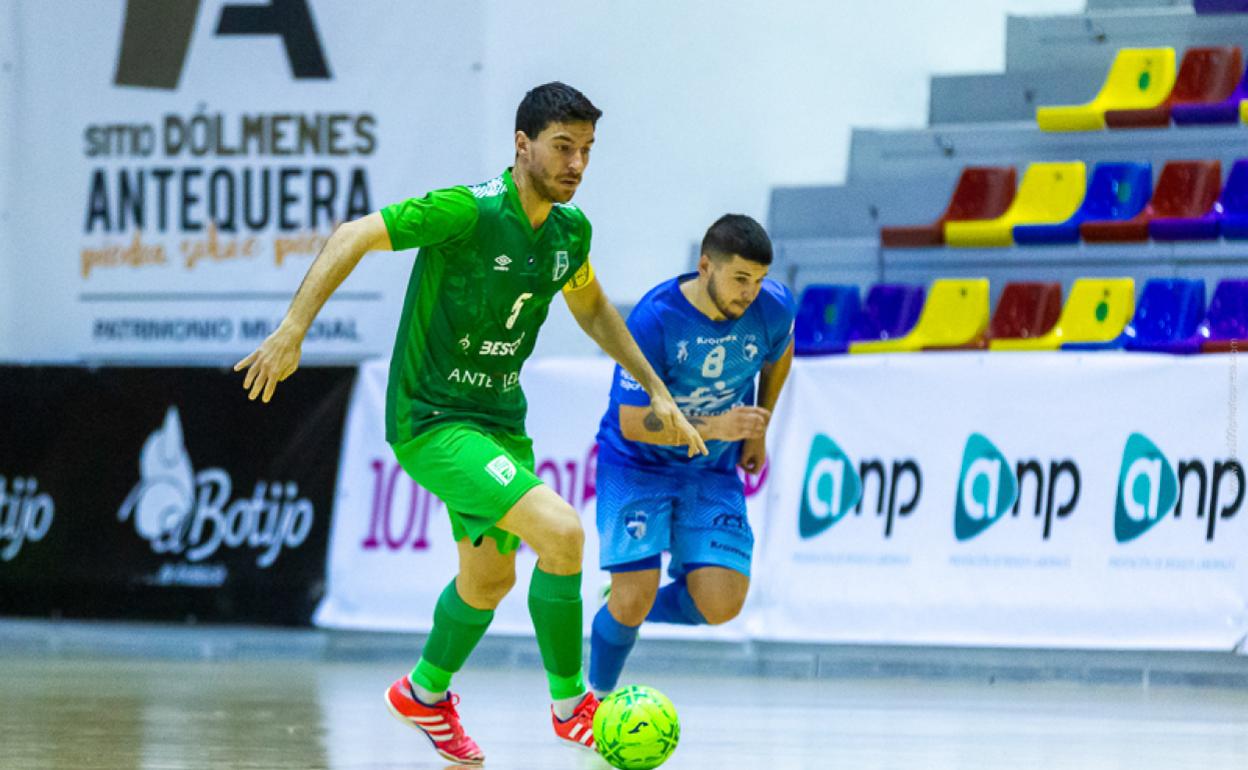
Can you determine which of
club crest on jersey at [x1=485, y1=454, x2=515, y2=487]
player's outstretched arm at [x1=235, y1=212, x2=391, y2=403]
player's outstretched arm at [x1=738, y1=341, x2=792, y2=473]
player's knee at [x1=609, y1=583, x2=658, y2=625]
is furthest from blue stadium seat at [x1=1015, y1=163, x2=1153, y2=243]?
player's outstretched arm at [x1=235, y1=212, x2=391, y2=403]

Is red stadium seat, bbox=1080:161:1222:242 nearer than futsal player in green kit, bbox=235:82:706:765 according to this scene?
No

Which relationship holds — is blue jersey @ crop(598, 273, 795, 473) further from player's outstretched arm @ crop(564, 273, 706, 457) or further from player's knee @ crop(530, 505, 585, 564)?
player's knee @ crop(530, 505, 585, 564)

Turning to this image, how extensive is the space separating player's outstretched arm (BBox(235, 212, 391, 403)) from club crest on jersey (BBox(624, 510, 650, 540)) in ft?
5.81

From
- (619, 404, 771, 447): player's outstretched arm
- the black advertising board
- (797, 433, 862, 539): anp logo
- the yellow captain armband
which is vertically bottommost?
the black advertising board

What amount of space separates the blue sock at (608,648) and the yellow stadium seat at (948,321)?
4.73 metres

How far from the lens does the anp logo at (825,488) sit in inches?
399

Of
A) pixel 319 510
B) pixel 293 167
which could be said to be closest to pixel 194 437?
pixel 319 510

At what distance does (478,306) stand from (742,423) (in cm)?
105

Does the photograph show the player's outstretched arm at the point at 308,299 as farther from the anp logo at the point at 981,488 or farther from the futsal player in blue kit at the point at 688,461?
the anp logo at the point at 981,488

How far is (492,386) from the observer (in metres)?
6.24

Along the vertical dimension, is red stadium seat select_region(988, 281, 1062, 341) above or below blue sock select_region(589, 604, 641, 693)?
above

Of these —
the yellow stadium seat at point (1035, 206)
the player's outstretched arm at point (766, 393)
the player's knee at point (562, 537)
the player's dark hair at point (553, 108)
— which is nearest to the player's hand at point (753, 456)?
the player's outstretched arm at point (766, 393)

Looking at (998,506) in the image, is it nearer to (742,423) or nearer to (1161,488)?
(1161,488)

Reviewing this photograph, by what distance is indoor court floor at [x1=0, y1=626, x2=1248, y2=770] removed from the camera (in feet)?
20.5
